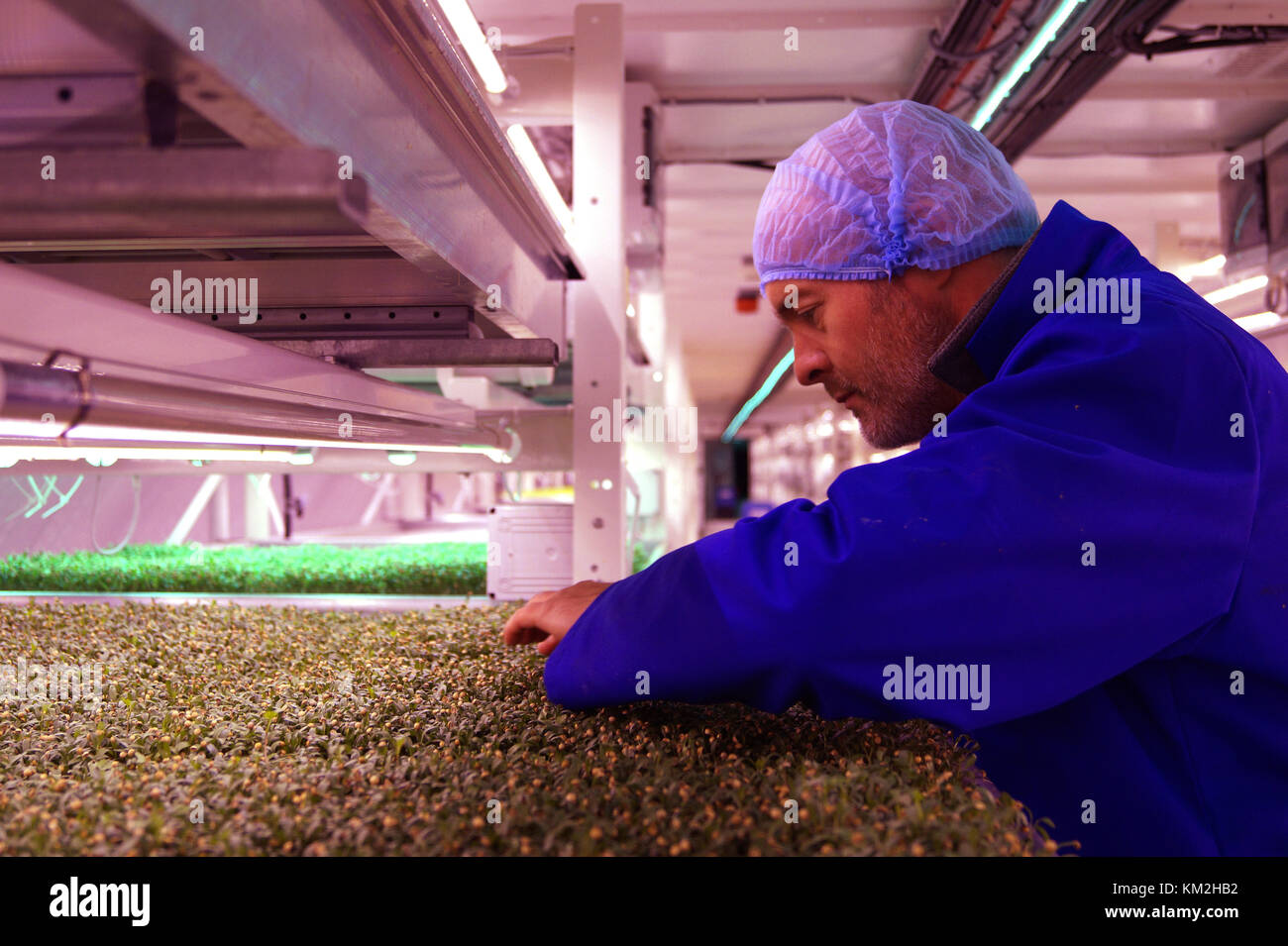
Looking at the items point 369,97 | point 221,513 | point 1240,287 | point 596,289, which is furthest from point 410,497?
point 369,97

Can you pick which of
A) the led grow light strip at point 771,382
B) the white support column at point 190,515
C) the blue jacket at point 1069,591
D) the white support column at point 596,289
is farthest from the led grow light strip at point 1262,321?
the white support column at point 190,515

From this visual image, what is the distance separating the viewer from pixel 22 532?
4152mm

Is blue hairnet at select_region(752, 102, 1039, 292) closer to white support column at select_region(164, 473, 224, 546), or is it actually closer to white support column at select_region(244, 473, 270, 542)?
white support column at select_region(164, 473, 224, 546)

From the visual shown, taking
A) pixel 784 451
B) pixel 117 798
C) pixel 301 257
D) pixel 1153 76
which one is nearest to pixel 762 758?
pixel 117 798

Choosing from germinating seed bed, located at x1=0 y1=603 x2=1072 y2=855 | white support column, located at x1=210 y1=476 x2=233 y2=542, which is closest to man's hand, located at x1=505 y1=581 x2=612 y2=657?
germinating seed bed, located at x1=0 y1=603 x2=1072 y2=855

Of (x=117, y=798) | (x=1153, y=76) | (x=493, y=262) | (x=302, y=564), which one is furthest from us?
(x=1153, y=76)

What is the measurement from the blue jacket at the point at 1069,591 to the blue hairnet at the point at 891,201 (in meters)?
0.27

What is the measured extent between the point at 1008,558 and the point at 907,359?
1.69 ft

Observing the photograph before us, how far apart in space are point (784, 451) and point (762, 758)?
27655 mm

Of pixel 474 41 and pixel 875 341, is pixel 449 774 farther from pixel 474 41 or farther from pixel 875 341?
pixel 474 41

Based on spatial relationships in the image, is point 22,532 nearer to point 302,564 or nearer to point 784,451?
point 302,564

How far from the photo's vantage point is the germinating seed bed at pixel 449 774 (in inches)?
31.3

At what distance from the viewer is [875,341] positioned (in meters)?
1.33
